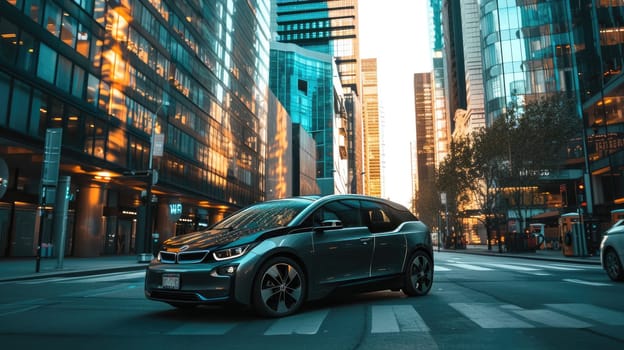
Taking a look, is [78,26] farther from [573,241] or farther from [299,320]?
[573,241]

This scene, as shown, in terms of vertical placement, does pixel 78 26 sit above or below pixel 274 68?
below

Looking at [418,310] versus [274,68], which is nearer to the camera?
[418,310]

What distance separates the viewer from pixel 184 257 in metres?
5.55

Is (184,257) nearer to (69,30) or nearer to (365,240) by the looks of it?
(365,240)

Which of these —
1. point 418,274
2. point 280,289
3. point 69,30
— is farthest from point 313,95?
point 280,289

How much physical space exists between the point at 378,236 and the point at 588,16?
50.8 m

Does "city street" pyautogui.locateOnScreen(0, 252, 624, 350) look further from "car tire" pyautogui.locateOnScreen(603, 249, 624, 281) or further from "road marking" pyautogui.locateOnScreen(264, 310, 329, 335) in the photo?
"car tire" pyautogui.locateOnScreen(603, 249, 624, 281)

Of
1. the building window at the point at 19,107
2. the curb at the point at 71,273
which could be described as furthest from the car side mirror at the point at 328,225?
the building window at the point at 19,107

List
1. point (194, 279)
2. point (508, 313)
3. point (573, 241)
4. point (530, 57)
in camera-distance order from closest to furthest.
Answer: point (194, 279) → point (508, 313) → point (573, 241) → point (530, 57)

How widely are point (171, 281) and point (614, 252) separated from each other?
9860 mm

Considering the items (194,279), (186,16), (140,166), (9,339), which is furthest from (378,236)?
(186,16)

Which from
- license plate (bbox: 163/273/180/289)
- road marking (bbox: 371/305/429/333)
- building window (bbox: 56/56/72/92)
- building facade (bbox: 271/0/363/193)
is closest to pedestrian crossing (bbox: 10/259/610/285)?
license plate (bbox: 163/273/180/289)

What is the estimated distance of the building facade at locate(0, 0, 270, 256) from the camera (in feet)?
75.8

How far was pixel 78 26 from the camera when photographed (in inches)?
1056
